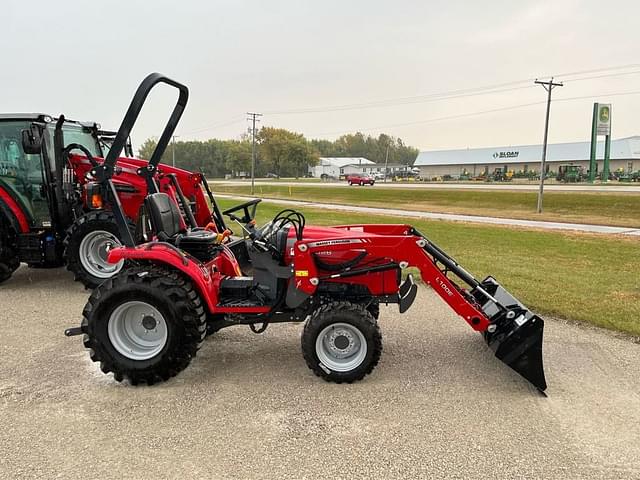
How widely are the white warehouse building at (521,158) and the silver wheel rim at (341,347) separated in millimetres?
72322

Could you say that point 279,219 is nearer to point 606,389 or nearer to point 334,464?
point 334,464

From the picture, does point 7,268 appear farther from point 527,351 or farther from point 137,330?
point 527,351

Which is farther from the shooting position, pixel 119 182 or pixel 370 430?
pixel 119 182

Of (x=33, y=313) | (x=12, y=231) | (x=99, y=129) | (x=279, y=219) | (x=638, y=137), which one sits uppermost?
(x=638, y=137)

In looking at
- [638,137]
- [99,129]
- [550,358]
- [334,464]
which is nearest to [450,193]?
[99,129]

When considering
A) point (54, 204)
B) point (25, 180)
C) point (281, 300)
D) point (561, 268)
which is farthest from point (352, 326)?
point (561, 268)

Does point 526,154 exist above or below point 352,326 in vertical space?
above

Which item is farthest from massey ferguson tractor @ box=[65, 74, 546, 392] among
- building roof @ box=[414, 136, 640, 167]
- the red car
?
building roof @ box=[414, 136, 640, 167]

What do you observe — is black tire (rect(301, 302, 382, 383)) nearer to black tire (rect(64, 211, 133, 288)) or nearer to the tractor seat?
the tractor seat

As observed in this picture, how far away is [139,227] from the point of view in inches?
202

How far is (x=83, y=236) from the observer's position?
7.39m

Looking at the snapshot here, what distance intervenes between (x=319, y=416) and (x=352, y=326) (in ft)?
2.61

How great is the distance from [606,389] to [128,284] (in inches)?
161

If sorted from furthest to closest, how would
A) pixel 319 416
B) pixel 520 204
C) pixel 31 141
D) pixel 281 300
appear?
1. pixel 520 204
2. pixel 31 141
3. pixel 281 300
4. pixel 319 416
